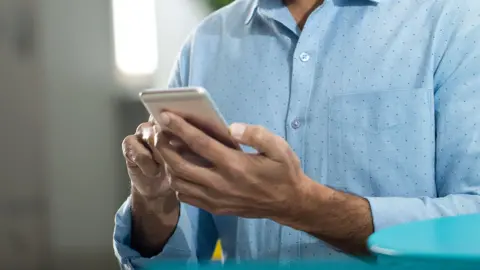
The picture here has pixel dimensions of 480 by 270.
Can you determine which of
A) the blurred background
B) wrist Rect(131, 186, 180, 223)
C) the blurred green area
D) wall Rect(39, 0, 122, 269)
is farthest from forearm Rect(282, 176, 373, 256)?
wall Rect(39, 0, 122, 269)

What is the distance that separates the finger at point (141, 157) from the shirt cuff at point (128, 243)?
131 millimetres

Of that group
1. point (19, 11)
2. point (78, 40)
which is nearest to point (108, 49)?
point (78, 40)

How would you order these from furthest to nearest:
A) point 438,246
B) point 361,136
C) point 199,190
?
1. point 361,136
2. point 199,190
3. point 438,246

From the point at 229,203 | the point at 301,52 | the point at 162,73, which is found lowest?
the point at 162,73

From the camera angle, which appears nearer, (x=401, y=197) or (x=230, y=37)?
(x=401, y=197)

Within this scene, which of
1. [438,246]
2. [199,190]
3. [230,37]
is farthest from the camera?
[230,37]

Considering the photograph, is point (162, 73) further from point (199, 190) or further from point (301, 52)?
point (199, 190)

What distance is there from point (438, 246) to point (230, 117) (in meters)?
0.61

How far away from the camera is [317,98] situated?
1.03 metres

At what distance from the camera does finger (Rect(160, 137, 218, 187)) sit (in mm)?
809

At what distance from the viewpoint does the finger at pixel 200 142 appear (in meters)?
0.78

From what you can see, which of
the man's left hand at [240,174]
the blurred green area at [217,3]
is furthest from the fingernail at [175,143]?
the blurred green area at [217,3]

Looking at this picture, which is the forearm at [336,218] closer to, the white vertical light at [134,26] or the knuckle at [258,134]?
the knuckle at [258,134]

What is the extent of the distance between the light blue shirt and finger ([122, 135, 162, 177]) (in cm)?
14
